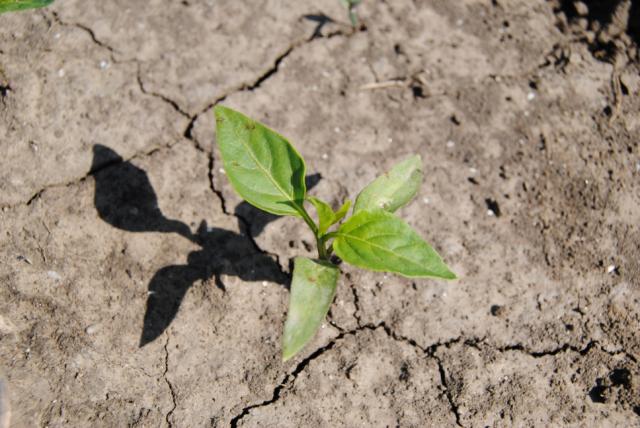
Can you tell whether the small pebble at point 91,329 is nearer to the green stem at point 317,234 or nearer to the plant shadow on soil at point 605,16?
the green stem at point 317,234

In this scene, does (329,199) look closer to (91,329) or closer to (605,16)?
(91,329)

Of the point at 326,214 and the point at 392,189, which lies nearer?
the point at 326,214

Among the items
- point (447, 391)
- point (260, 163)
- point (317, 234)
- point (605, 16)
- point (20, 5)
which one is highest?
point (605, 16)

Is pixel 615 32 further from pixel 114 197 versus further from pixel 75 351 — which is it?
pixel 75 351

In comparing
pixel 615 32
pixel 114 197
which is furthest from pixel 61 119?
pixel 615 32

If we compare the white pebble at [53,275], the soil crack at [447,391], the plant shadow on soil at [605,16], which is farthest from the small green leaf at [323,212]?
the plant shadow on soil at [605,16]

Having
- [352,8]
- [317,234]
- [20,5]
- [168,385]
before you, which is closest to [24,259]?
[168,385]
